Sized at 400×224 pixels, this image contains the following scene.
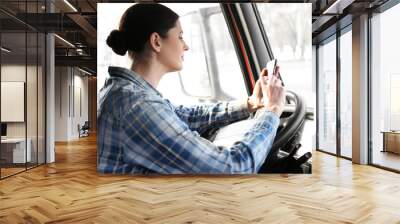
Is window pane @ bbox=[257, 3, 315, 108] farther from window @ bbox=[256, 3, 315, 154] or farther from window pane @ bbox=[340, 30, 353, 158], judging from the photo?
window pane @ bbox=[340, 30, 353, 158]

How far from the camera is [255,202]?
4.56 m

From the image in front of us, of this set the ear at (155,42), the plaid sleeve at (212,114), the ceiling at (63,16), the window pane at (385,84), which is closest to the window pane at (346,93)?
the ceiling at (63,16)

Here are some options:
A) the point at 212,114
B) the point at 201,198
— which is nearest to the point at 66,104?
the point at 212,114

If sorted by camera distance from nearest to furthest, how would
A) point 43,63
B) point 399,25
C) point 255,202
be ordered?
point 255,202, point 399,25, point 43,63

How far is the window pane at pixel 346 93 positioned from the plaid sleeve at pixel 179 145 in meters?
3.53

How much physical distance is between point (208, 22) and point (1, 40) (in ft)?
10.1

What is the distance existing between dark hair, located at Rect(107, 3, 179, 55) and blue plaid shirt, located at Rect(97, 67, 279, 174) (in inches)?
15.4

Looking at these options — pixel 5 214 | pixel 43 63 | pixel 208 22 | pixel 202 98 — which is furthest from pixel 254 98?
pixel 43 63

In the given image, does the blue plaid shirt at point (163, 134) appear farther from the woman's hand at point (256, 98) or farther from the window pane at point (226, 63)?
the window pane at point (226, 63)

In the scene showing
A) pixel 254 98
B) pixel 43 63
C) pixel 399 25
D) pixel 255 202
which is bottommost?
pixel 255 202

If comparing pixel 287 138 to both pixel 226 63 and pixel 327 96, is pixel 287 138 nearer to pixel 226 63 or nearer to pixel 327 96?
pixel 226 63

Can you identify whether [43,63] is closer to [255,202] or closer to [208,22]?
[208,22]

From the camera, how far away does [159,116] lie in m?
5.80

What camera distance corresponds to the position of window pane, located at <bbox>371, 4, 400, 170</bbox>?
7.00m
